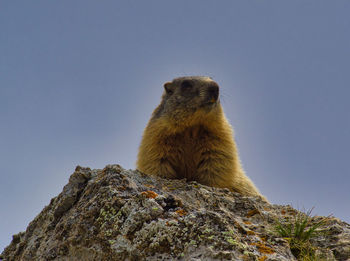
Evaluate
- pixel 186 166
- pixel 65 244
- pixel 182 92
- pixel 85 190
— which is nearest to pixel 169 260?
pixel 65 244

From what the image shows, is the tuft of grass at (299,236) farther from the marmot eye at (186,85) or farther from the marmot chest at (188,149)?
the marmot eye at (186,85)

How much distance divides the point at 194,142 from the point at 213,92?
1473 mm

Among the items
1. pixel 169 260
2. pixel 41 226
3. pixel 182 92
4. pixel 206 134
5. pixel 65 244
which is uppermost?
pixel 182 92

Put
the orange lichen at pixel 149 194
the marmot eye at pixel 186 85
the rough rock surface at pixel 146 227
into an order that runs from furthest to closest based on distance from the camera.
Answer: the marmot eye at pixel 186 85 < the orange lichen at pixel 149 194 < the rough rock surface at pixel 146 227

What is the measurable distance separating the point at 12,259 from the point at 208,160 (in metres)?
4.10

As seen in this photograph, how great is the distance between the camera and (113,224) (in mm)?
3977

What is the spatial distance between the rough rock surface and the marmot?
2211 millimetres

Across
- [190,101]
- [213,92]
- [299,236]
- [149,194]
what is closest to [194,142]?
[190,101]

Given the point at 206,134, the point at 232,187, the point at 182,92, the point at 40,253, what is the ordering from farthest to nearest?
the point at 182,92 → the point at 206,134 → the point at 232,187 → the point at 40,253

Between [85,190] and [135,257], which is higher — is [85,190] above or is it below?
above

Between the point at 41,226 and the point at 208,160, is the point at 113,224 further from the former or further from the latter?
the point at 208,160

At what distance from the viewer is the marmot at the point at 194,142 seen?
25.0 feet

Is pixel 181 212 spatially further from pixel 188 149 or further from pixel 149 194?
pixel 188 149

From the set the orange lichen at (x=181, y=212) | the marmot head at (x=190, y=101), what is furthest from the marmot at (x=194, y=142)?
the orange lichen at (x=181, y=212)
